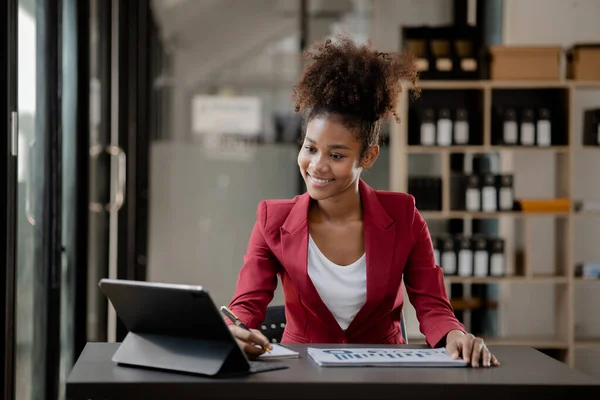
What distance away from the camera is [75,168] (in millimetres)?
3617

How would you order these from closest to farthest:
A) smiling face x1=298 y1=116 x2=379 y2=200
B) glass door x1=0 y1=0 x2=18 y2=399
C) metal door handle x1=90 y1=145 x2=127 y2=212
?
1. smiling face x1=298 y1=116 x2=379 y2=200
2. glass door x1=0 y1=0 x2=18 y2=399
3. metal door handle x1=90 y1=145 x2=127 y2=212

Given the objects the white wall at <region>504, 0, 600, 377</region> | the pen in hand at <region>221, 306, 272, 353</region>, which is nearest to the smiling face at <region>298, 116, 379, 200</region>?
the pen in hand at <region>221, 306, 272, 353</region>

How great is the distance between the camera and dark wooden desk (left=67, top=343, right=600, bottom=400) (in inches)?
57.4

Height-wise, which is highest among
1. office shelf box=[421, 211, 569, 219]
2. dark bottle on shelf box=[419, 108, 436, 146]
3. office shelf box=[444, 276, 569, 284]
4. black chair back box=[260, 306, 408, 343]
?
dark bottle on shelf box=[419, 108, 436, 146]

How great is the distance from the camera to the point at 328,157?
6.73 ft

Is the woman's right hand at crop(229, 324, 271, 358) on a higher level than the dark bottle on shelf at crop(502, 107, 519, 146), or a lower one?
lower

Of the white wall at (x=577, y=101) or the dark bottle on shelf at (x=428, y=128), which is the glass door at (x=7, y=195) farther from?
the white wall at (x=577, y=101)

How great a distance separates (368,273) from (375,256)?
5 centimetres

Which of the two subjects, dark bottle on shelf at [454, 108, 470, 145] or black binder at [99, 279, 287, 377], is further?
dark bottle on shelf at [454, 108, 470, 145]

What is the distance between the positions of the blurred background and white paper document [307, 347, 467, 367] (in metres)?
1.39

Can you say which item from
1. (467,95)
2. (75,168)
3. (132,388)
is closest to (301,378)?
(132,388)

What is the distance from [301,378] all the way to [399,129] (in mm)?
3531

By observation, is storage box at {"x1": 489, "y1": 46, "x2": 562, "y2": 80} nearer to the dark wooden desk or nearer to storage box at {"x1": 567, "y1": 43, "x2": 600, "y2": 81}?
storage box at {"x1": 567, "y1": 43, "x2": 600, "y2": 81}

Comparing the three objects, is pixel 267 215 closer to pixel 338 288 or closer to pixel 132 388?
pixel 338 288
